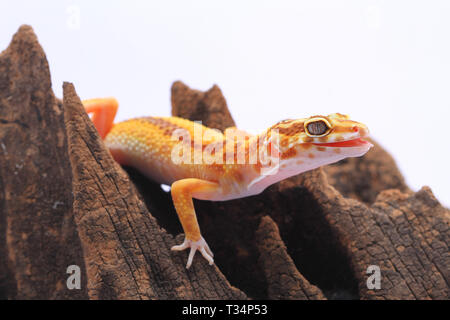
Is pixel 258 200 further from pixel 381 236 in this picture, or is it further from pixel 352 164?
pixel 352 164

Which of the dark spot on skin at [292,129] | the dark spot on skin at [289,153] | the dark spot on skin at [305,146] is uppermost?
the dark spot on skin at [292,129]

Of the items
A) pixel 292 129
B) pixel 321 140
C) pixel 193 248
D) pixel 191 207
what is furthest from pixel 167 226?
pixel 321 140

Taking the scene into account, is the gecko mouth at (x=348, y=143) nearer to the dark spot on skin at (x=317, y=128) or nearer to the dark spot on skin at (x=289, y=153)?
the dark spot on skin at (x=317, y=128)

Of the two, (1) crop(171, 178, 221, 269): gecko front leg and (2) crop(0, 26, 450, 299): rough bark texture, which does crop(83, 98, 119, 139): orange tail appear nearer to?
(2) crop(0, 26, 450, 299): rough bark texture

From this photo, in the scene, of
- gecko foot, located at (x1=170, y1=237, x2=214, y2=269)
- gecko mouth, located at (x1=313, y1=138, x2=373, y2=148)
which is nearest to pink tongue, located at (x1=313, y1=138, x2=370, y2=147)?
gecko mouth, located at (x1=313, y1=138, x2=373, y2=148)

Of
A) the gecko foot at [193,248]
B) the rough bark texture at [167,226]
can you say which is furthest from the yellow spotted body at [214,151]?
the rough bark texture at [167,226]

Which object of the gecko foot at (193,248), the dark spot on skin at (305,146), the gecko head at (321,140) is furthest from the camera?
the gecko foot at (193,248)

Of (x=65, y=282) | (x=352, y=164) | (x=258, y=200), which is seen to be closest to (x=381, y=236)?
(x=258, y=200)
